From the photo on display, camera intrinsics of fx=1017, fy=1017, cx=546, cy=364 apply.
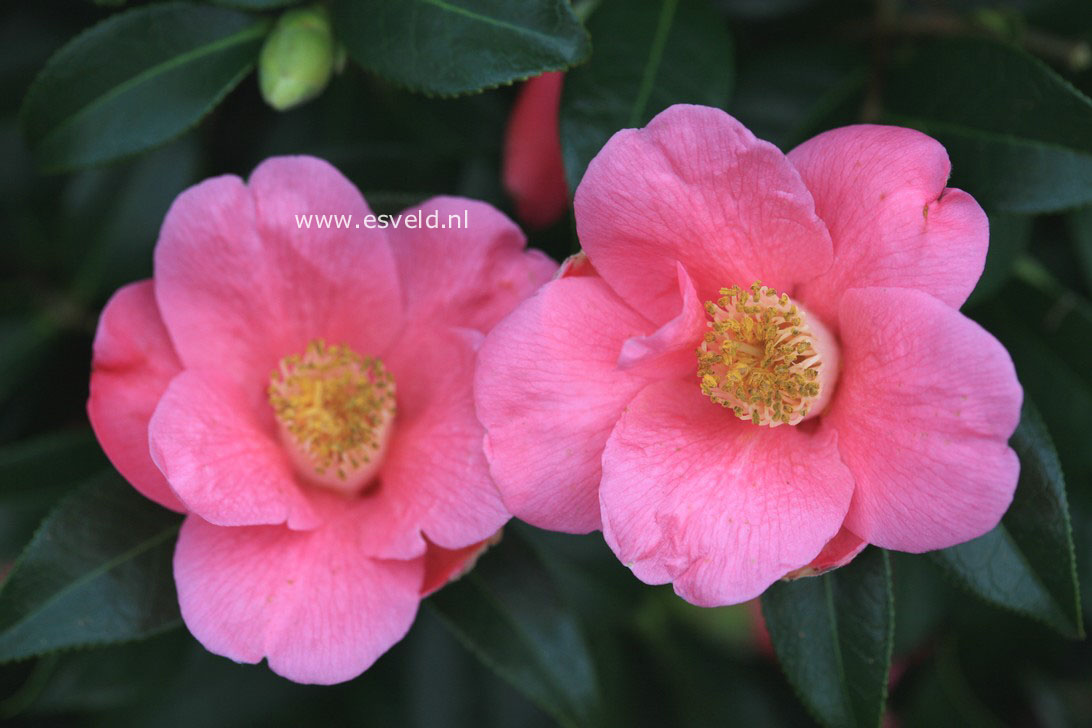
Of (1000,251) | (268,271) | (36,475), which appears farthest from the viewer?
(36,475)

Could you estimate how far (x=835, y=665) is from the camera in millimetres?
875

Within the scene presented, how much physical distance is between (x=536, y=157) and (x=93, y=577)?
0.64m

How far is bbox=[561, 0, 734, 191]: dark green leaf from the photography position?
958 millimetres

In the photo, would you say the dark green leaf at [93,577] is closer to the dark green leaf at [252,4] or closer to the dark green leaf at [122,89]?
the dark green leaf at [122,89]

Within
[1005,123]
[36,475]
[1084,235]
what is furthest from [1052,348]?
[36,475]

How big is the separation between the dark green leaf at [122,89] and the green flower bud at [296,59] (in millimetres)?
57

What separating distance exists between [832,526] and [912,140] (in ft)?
0.99

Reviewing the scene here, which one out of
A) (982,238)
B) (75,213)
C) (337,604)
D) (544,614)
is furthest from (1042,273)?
(75,213)

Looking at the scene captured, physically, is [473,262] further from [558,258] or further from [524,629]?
[524,629]

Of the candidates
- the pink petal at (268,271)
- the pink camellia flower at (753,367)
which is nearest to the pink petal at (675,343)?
the pink camellia flower at (753,367)

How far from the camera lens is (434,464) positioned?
90 centimetres

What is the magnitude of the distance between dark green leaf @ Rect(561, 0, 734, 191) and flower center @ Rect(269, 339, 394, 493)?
0.28m

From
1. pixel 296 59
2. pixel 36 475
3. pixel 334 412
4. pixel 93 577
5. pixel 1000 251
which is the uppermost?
pixel 296 59

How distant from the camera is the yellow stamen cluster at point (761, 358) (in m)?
0.85
